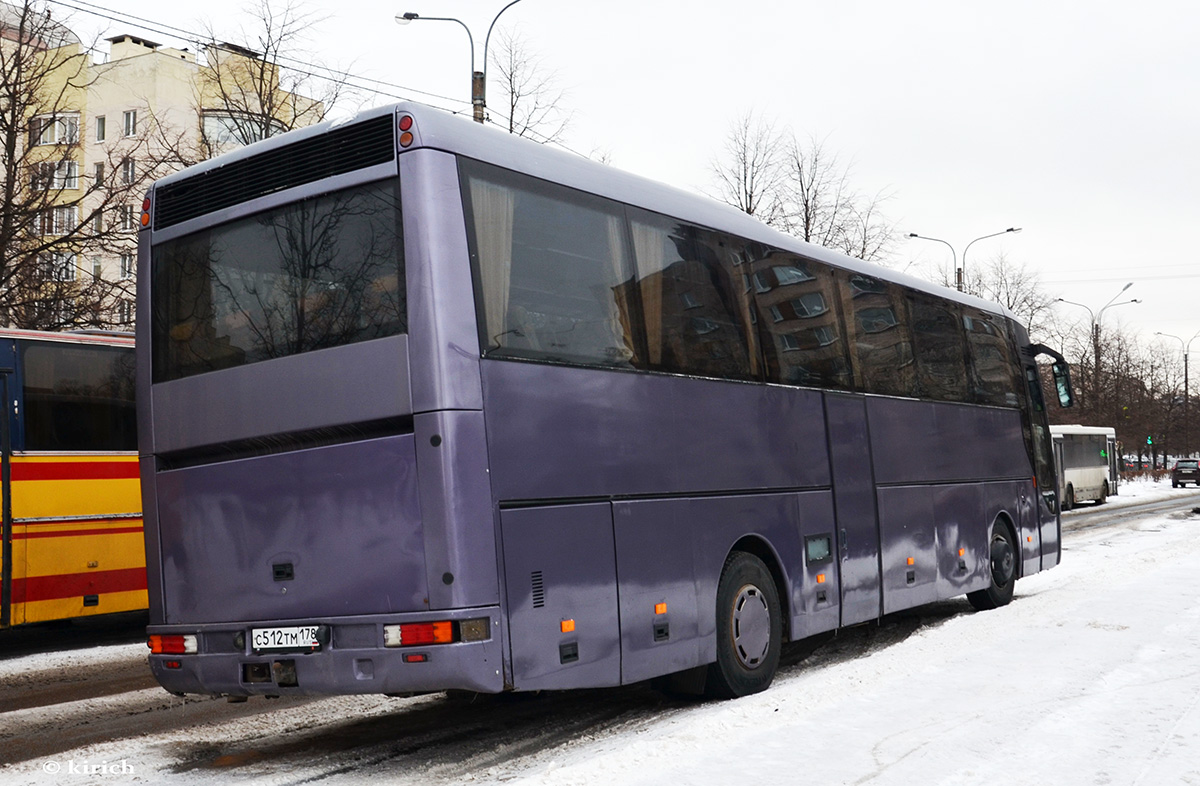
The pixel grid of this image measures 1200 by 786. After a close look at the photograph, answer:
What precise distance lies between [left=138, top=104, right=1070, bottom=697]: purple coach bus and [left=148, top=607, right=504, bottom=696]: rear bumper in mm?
16

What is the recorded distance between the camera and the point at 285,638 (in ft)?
22.6

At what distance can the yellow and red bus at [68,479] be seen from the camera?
11.9 meters

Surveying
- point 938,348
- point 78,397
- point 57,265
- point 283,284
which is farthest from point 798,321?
Answer: point 57,265

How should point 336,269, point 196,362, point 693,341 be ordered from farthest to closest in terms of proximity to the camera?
point 693,341
point 196,362
point 336,269

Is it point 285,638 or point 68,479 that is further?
point 68,479

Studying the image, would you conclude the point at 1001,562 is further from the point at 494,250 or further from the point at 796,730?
the point at 494,250

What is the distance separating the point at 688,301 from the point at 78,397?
7.01 meters

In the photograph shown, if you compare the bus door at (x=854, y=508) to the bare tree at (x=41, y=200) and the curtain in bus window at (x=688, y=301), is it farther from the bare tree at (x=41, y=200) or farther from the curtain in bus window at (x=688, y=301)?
the bare tree at (x=41, y=200)

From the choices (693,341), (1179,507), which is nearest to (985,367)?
(693,341)

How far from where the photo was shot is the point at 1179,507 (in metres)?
39.8

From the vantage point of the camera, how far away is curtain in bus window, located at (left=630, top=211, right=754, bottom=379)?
8344 mm

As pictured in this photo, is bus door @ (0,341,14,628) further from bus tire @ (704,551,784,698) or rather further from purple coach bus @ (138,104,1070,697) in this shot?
bus tire @ (704,551,784,698)

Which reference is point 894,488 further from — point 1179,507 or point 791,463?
point 1179,507

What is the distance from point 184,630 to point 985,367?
981cm
